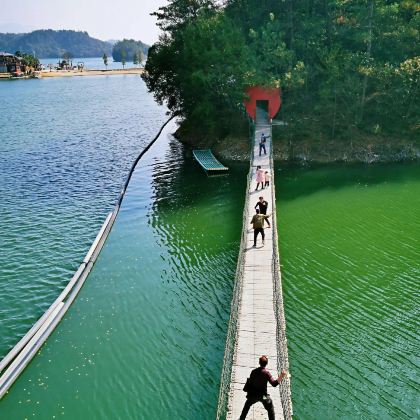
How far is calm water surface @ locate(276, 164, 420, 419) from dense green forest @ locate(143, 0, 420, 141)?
10.1 m

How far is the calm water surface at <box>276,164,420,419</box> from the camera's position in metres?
15.4

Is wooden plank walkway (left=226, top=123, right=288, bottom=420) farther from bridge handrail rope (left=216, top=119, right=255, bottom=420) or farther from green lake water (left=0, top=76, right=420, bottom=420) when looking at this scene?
green lake water (left=0, top=76, right=420, bottom=420)

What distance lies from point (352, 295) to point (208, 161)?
78.2ft

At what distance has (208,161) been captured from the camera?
138 ft

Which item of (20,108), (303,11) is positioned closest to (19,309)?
(303,11)

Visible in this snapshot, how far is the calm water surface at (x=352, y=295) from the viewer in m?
15.4

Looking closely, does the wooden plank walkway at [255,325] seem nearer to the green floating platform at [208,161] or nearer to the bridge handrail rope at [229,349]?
the bridge handrail rope at [229,349]

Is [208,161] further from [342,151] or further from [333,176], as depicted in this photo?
[342,151]

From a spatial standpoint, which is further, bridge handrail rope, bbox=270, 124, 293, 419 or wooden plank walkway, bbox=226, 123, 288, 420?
wooden plank walkway, bbox=226, 123, 288, 420

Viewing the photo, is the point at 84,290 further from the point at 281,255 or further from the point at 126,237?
the point at 281,255

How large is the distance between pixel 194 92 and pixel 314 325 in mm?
30948

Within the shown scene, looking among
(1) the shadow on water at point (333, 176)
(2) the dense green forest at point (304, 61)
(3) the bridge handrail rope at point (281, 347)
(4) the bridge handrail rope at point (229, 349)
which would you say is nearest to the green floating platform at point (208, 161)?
(2) the dense green forest at point (304, 61)

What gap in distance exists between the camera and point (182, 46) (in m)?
44.7

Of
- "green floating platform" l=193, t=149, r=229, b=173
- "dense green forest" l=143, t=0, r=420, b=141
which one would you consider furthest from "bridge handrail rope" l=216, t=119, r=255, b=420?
"dense green forest" l=143, t=0, r=420, b=141
